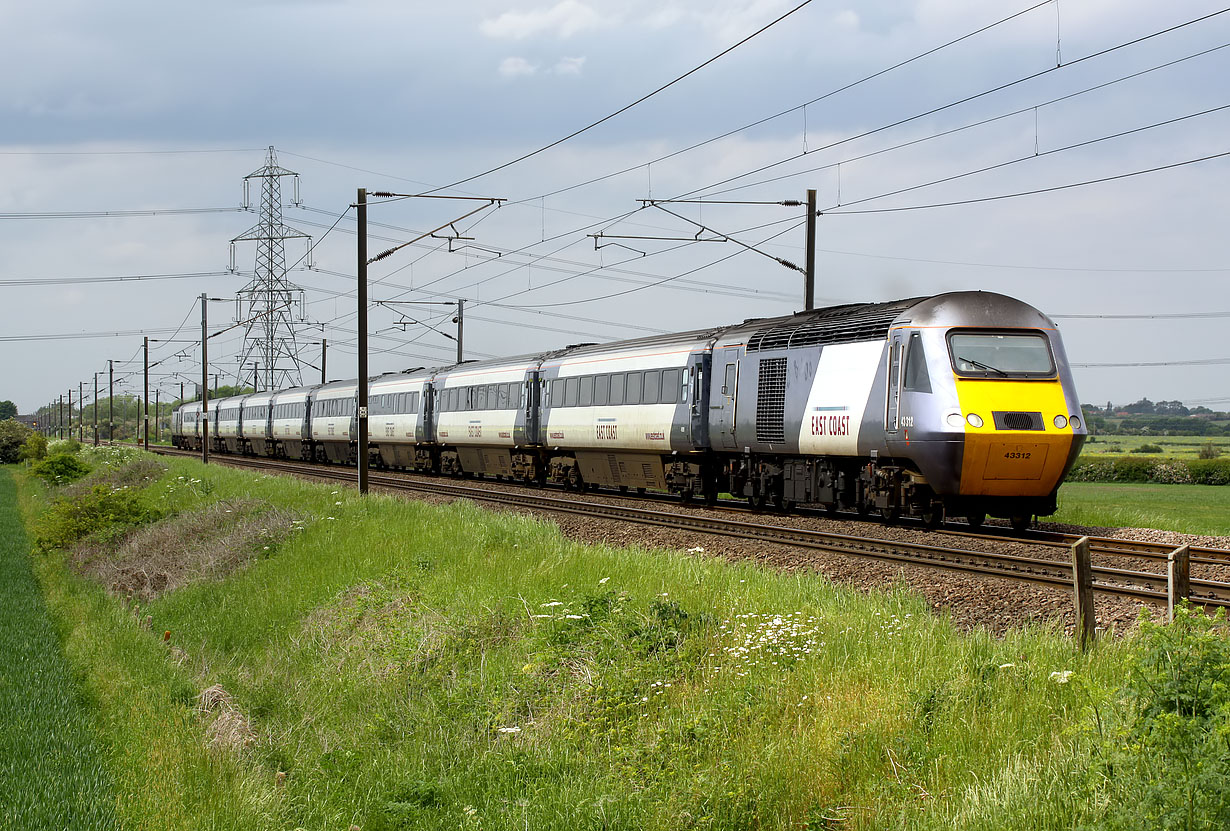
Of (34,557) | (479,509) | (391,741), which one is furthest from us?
(34,557)

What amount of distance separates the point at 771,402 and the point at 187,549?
40.3 ft

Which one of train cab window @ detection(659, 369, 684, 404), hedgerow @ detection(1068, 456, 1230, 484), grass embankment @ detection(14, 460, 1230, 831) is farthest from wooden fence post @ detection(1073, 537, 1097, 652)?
hedgerow @ detection(1068, 456, 1230, 484)

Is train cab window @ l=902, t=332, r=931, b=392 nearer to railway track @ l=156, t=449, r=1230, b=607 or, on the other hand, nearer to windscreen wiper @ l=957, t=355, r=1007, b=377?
windscreen wiper @ l=957, t=355, r=1007, b=377

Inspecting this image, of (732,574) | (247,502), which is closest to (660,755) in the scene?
(732,574)

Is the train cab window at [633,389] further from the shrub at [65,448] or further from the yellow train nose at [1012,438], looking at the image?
the shrub at [65,448]

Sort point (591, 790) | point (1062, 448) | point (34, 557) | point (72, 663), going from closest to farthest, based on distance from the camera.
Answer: point (591, 790) → point (72, 663) → point (1062, 448) → point (34, 557)

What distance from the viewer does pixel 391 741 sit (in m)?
10.1

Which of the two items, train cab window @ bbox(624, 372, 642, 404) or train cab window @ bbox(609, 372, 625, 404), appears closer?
train cab window @ bbox(624, 372, 642, 404)

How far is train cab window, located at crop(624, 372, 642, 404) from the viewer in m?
26.5

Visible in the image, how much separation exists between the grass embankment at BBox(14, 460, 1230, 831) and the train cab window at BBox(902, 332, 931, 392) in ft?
18.2

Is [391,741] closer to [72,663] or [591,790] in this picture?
[591,790]

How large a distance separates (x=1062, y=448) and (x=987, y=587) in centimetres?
553

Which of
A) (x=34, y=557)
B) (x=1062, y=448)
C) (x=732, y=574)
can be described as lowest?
(x=34, y=557)

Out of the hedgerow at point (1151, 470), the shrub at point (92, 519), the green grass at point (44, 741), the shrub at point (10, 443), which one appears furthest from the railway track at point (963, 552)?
the shrub at point (10, 443)
